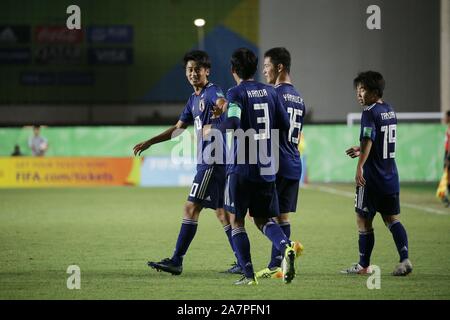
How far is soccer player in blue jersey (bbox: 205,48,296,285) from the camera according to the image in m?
8.72

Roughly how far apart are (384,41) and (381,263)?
25363mm

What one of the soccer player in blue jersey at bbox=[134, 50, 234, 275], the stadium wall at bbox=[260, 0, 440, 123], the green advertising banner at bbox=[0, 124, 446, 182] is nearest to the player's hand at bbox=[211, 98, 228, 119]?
the soccer player in blue jersey at bbox=[134, 50, 234, 275]

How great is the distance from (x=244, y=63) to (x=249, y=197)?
1266mm

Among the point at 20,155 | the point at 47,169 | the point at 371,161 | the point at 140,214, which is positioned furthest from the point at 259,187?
the point at 20,155

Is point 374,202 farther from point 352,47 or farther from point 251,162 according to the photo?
point 352,47

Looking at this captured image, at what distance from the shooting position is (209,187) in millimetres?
9859

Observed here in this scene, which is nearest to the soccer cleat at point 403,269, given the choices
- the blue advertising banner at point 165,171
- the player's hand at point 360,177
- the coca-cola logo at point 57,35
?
the player's hand at point 360,177

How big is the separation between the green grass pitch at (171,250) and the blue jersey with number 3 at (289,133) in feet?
3.64

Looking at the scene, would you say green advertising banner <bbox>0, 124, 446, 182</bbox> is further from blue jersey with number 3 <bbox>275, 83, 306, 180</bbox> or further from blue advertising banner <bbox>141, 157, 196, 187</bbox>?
blue jersey with number 3 <bbox>275, 83, 306, 180</bbox>

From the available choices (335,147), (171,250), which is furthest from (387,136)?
(335,147)

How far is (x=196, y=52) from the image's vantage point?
985cm

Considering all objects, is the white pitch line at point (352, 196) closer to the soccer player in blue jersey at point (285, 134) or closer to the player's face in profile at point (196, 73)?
the soccer player in blue jersey at point (285, 134)

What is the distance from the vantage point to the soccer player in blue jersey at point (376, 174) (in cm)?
968
